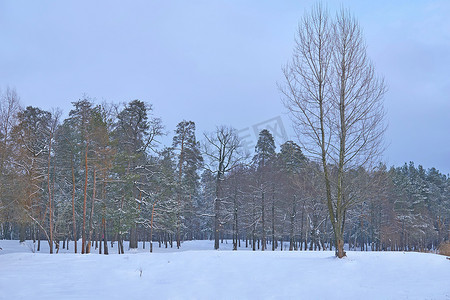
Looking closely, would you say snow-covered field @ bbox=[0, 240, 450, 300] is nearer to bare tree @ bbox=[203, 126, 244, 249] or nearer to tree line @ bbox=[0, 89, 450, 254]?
tree line @ bbox=[0, 89, 450, 254]

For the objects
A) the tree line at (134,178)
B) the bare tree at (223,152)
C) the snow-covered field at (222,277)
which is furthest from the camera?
the bare tree at (223,152)

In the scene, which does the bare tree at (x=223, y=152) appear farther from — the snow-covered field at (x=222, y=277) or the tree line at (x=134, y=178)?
the snow-covered field at (x=222, y=277)

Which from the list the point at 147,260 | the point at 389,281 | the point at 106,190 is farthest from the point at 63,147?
the point at 389,281

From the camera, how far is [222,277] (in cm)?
1075

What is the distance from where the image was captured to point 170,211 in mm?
33781

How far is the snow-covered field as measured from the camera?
30.2 feet

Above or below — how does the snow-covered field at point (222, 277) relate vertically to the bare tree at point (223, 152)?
below

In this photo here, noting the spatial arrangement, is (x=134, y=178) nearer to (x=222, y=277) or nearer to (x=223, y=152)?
(x=223, y=152)

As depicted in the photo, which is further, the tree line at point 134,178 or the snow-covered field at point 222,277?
the tree line at point 134,178

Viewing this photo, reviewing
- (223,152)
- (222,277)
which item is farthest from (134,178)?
(222,277)

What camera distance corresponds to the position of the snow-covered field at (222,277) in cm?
921

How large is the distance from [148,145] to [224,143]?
25.7ft

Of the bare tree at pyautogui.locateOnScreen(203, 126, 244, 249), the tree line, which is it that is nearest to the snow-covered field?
the tree line

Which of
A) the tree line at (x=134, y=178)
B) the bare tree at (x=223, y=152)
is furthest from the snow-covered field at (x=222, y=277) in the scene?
the bare tree at (x=223, y=152)
